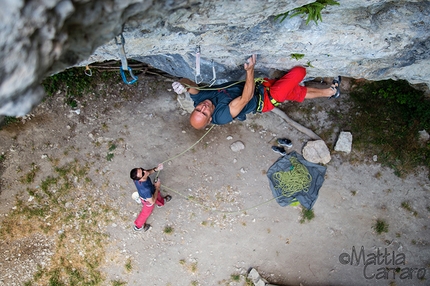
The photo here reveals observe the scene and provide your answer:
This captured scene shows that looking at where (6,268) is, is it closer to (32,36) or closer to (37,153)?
(37,153)

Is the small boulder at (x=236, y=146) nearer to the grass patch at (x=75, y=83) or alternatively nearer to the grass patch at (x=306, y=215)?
the grass patch at (x=306, y=215)

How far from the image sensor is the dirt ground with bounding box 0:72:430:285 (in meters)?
6.62

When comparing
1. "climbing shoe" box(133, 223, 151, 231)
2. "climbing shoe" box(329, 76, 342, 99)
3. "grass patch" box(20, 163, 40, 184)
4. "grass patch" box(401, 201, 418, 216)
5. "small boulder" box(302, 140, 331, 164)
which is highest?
"climbing shoe" box(329, 76, 342, 99)

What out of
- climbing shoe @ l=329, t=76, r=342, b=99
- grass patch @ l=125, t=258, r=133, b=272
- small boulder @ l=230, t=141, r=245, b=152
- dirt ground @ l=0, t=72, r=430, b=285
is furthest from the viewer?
small boulder @ l=230, t=141, r=245, b=152

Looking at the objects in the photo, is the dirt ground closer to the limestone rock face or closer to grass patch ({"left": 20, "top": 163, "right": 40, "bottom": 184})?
grass patch ({"left": 20, "top": 163, "right": 40, "bottom": 184})

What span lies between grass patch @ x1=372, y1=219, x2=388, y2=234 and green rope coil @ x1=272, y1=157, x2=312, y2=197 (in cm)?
162

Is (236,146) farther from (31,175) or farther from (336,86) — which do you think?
→ (31,175)

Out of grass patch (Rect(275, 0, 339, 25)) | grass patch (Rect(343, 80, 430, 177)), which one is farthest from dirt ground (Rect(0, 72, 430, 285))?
grass patch (Rect(275, 0, 339, 25))

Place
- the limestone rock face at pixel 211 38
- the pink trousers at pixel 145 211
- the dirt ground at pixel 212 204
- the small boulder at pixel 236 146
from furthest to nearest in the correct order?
the small boulder at pixel 236 146 → the dirt ground at pixel 212 204 → the pink trousers at pixel 145 211 → the limestone rock face at pixel 211 38

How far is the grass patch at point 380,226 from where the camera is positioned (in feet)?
22.6

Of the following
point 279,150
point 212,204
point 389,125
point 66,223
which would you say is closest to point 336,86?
point 389,125

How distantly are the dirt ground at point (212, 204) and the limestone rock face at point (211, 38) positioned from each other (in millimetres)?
1371

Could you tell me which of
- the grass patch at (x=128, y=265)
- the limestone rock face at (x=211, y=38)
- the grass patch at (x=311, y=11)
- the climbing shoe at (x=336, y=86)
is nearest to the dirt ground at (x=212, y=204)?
the grass patch at (x=128, y=265)

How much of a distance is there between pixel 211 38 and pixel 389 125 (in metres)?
4.53
